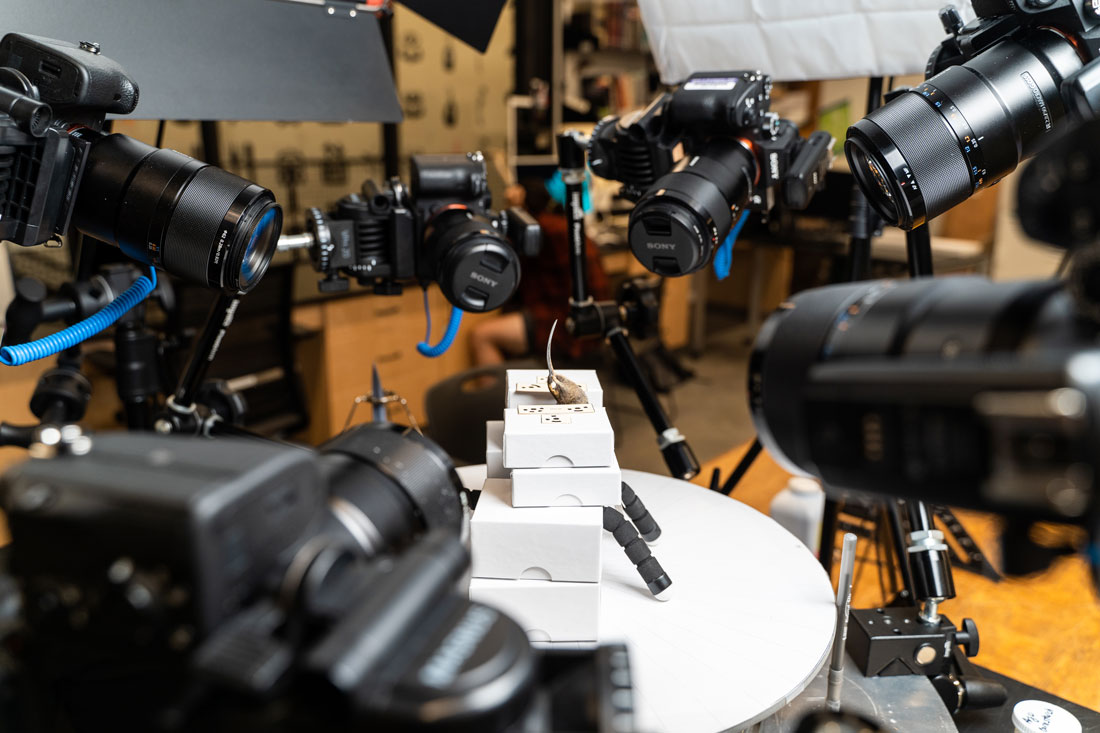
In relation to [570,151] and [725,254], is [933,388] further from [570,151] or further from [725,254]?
[570,151]

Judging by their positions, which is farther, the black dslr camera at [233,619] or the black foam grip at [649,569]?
the black foam grip at [649,569]

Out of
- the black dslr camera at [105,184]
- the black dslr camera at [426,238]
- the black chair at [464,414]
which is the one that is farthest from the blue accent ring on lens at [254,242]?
the black chair at [464,414]

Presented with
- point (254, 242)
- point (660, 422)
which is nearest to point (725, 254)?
point (660, 422)

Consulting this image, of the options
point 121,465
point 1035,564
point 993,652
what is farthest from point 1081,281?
point 993,652

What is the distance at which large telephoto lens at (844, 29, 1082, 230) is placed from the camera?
103cm

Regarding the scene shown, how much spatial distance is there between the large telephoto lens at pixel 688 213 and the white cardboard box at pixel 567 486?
0.39 metres

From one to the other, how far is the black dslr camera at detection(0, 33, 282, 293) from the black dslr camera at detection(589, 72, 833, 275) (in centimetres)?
54

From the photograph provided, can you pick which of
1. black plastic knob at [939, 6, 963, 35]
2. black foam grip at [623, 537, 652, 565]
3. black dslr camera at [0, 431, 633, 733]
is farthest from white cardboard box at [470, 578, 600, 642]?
black plastic knob at [939, 6, 963, 35]

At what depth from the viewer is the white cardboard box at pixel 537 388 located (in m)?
1.14

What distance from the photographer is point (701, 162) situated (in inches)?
50.3

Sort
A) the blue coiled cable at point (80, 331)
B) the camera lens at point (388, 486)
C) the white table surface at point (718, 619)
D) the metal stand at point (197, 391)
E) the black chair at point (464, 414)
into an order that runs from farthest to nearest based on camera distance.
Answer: the black chair at point (464, 414), the metal stand at point (197, 391), the blue coiled cable at point (80, 331), the white table surface at point (718, 619), the camera lens at point (388, 486)

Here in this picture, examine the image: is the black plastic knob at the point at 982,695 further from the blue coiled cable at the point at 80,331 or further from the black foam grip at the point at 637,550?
the blue coiled cable at the point at 80,331

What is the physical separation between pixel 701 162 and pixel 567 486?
0.58m

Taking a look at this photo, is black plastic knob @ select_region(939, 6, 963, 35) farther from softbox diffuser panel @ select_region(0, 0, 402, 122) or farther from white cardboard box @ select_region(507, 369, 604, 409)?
softbox diffuser panel @ select_region(0, 0, 402, 122)
